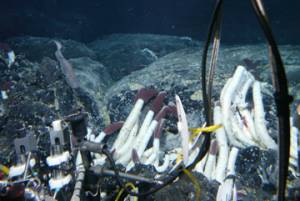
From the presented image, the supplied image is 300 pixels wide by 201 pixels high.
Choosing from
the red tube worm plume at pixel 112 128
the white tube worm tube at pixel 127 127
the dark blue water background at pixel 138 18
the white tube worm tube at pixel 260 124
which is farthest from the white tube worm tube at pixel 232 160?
the dark blue water background at pixel 138 18

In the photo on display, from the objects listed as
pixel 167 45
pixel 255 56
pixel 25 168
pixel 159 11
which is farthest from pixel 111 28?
pixel 25 168

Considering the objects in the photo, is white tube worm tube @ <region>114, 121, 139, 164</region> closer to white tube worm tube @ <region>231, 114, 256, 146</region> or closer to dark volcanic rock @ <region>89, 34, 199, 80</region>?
white tube worm tube @ <region>231, 114, 256, 146</region>

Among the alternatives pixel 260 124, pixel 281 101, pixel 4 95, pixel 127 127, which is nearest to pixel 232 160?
pixel 260 124

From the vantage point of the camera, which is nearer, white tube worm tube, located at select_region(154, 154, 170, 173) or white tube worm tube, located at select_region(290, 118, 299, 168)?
white tube worm tube, located at select_region(290, 118, 299, 168)

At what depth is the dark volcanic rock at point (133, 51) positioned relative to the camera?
1311cm

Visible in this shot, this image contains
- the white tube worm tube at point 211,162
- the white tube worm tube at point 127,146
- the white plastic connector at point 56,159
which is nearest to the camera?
the white plastic connector at point 56,159

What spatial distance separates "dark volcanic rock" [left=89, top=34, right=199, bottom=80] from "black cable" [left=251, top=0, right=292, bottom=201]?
37.9ft

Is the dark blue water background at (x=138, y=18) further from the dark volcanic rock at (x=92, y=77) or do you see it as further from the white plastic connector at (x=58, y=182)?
the white plastic connector at (x=58, y=182)

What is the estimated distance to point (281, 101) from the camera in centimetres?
112

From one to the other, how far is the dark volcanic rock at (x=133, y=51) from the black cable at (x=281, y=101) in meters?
11.6

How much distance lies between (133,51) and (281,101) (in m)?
13.9

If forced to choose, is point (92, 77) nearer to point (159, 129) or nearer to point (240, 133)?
point (159, 129)

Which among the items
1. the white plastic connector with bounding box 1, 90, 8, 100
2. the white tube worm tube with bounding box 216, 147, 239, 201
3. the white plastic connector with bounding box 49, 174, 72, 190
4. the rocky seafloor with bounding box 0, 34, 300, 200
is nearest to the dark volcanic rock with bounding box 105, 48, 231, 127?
the rocky seafloor with bounding box 0, 34, 300, 200

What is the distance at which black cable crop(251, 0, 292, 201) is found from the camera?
1.03 metres
